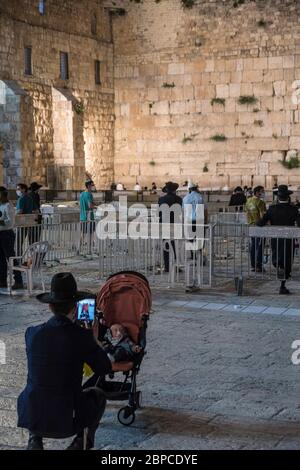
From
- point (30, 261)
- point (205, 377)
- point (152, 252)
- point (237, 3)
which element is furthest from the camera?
point (237, 3)


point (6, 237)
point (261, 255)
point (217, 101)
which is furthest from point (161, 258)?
point (217, 101)

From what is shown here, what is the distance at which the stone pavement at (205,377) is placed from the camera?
5609 mm

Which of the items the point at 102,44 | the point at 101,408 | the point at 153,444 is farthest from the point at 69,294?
the point at 102,44

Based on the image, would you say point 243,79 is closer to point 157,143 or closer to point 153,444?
point 157,143

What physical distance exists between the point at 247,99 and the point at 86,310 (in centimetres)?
2176

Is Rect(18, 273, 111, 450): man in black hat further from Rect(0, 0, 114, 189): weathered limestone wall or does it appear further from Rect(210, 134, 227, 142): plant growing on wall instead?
Rect(210, 134, 227, 142): plant growing on wall

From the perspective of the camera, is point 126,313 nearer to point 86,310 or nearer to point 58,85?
point 86,310

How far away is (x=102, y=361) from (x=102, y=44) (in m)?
24.5

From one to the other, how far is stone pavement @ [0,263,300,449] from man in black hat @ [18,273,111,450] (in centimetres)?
60

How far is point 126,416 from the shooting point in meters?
5.87

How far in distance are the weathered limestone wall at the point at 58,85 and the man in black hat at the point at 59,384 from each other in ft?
65.3

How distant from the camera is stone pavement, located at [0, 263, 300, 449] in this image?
18.4ft

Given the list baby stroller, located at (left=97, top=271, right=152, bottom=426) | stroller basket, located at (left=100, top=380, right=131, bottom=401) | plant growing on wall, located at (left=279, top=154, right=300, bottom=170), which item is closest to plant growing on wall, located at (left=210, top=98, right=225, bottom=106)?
plant growing on wall, located at (left=279, top=154, right=300, bottom=170)
